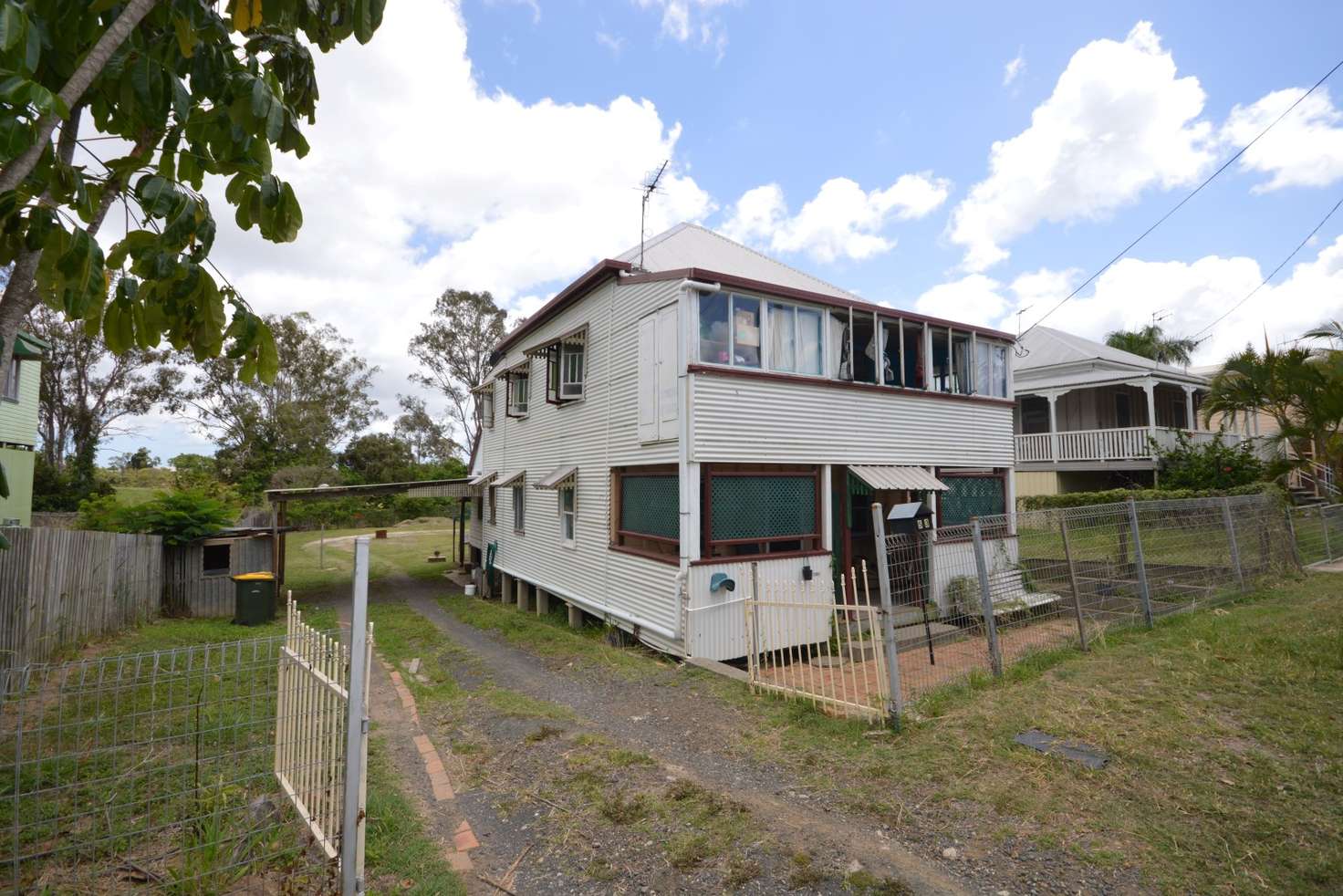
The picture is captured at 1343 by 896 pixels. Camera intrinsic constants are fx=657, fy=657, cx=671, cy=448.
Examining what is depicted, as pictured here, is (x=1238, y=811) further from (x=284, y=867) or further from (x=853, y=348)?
(x=853, y=348)

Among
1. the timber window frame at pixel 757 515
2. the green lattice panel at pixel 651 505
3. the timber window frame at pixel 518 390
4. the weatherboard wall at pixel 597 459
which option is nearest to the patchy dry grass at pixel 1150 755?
the timber window frame at pixel 757 515

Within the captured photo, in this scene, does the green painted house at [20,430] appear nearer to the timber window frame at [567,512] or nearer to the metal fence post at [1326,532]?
the timber window frame at [567,512]

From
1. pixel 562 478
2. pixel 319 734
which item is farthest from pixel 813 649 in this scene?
pixel 319 734

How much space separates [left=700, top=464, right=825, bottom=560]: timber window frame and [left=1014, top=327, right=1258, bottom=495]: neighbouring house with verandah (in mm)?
15291

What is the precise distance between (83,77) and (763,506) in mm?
8332

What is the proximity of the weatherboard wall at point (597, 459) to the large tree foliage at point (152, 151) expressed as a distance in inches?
259

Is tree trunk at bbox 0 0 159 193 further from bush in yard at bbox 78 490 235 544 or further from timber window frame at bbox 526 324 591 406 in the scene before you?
bush in yard at bbox 78 490 235 544

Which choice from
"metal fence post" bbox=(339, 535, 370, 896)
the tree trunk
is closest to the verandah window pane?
"metal fence post" bbox=(339, 535, 370, 896)

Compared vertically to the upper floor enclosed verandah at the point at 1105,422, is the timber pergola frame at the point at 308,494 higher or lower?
lower

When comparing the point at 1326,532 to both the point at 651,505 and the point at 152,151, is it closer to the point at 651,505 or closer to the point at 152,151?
the point at 651,505

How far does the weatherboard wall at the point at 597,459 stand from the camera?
988cm

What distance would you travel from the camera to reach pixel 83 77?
2.54 m

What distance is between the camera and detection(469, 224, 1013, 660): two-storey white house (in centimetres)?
920

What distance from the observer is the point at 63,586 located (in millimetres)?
9164
